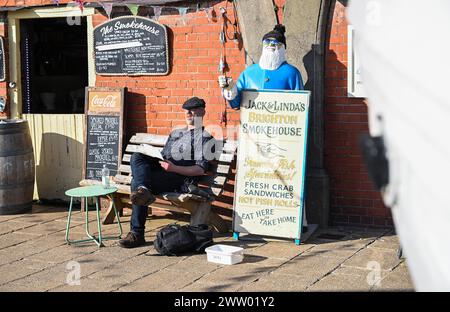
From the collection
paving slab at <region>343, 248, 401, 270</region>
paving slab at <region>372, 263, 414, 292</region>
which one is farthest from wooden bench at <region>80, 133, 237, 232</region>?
paving slab at <region>372, 263, 414, 292</region>

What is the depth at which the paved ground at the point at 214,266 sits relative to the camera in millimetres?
5656

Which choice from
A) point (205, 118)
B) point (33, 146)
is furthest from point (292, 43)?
point (33, 146)

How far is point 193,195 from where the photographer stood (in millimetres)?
6867

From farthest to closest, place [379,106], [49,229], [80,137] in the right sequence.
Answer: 1. [80,137]
2. [49,229]
3. [379,106]

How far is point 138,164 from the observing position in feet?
22.6

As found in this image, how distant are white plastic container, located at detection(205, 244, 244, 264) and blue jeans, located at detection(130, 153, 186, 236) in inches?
33.7

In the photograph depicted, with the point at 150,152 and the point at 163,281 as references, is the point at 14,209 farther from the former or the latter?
the point at 163,281

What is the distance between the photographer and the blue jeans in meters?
6.84

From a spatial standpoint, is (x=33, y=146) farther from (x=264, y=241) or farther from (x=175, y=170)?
(x=264, y=241)

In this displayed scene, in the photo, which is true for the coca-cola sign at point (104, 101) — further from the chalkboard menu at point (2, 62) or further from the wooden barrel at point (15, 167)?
the chalkboard menu at point (2, 62)

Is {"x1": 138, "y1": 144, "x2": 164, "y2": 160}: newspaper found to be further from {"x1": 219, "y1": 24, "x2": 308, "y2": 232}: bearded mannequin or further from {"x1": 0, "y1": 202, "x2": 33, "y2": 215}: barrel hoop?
{"x1": 0, "y1": 202, "x2": 33, "y2": 215}: barrel hoop

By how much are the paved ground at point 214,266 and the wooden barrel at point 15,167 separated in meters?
0.91

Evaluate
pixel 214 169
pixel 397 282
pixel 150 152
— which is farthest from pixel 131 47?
pixel 397 282
